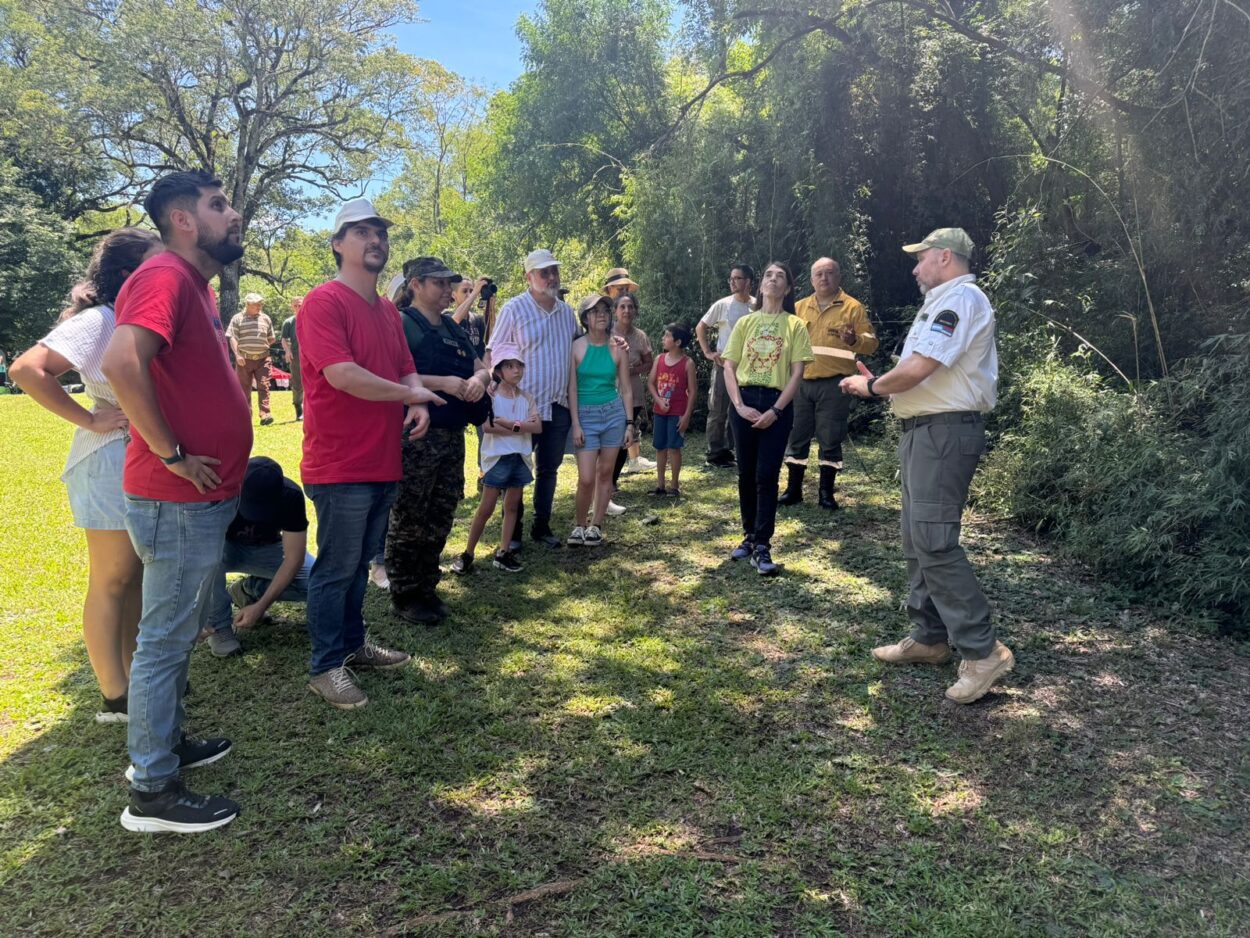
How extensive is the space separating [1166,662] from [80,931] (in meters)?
4.44

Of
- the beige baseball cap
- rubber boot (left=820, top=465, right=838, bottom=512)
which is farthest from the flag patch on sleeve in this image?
rubber boot (left=820, top=465, right=838, bottom=512)

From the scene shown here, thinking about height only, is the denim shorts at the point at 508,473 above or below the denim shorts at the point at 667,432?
below

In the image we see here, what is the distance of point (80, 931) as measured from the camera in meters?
2.14

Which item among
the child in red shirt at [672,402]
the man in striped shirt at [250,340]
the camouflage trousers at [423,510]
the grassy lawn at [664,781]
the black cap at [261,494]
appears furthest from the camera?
the man in striped shirt at [250,340]

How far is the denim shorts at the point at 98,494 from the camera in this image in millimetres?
2930

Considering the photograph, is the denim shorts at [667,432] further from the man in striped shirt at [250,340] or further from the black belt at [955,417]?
the man in striped shirt at [250,340]

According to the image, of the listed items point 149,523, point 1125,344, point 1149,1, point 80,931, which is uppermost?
point 1149,1

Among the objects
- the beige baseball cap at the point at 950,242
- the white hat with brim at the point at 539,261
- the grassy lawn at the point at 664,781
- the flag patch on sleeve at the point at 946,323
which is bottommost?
the grassy lawn at the point at 664,781

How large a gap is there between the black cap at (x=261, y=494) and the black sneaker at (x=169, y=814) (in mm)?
1415

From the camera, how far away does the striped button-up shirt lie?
5008 millimetres

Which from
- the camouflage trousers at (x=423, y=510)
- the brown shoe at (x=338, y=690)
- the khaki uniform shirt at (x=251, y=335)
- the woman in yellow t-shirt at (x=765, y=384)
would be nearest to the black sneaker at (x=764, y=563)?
the woman in yellow t-shirt at (x=765, y=384)

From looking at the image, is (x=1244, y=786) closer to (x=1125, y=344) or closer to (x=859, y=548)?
(x=859, y=548)

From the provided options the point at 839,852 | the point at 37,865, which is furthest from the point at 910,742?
the point at 37,865

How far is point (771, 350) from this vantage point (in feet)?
16.3
